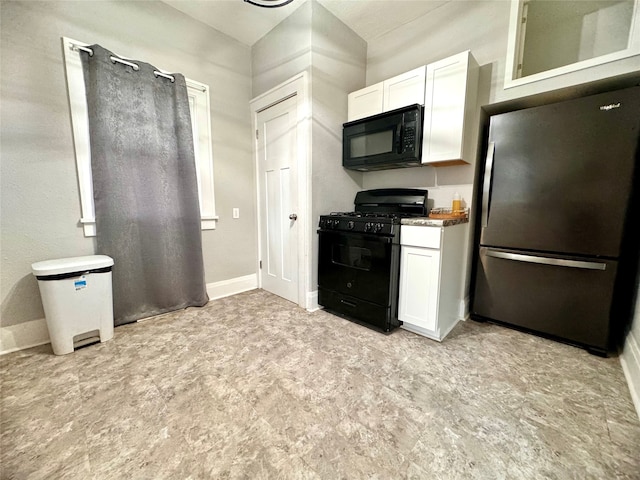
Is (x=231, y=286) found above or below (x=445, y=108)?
below

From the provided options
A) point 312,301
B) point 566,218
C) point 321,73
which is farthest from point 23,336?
point 566,218

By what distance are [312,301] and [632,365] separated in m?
2.22

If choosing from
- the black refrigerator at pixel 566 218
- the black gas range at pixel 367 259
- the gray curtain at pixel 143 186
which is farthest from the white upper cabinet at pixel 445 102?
the gray curtain at pixel 143 186

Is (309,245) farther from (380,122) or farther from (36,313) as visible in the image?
(36,313)

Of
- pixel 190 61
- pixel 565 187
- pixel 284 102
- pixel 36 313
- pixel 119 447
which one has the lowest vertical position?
pixel 119 447

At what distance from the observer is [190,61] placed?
96.8 inches

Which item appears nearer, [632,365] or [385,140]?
[632,365]

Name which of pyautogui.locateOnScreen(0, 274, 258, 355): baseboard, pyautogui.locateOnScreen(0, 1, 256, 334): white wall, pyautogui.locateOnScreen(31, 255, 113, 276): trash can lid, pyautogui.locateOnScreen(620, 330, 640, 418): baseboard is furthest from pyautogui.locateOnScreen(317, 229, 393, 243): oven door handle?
pyautogui.locateOnScreen(0, 274, 258, 355): baseboard

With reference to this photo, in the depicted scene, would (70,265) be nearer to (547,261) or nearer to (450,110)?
(450,110)

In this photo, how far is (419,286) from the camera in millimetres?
1929

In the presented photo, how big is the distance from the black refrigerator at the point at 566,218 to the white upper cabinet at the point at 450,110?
246mm

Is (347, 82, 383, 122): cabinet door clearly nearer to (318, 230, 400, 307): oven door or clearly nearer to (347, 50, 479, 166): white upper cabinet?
(347, 50, 479, 166): white upper cabinet

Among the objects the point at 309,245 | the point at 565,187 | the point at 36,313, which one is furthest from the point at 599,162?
the point at 36,313

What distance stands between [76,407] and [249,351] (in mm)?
913
